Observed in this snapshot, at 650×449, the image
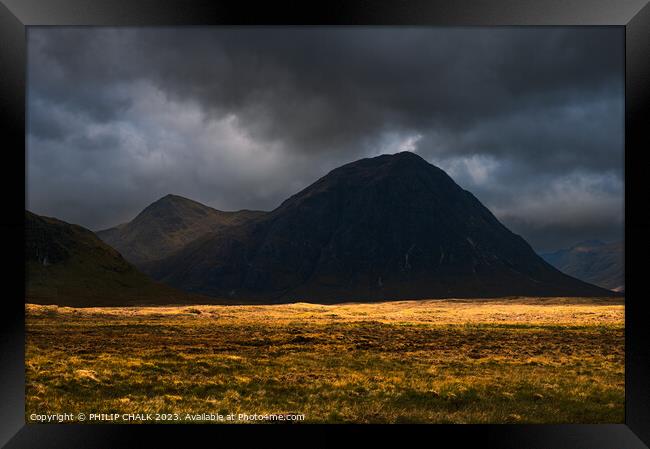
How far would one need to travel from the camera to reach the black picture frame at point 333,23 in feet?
29.0

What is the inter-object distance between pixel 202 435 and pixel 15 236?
217 inches

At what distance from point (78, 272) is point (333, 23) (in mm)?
171184

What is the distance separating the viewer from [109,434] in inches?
353

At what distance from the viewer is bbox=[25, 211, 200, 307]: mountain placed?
138 meters

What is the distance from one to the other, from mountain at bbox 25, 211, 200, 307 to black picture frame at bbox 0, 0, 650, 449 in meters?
130

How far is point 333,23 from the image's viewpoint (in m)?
9.65

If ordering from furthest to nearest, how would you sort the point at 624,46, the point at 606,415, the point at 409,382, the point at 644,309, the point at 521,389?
the point at 409,382
the point at 521,389
the point at 606,415
the point at 624,46
the point at 644,309

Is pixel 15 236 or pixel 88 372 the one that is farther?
pixel 88 372

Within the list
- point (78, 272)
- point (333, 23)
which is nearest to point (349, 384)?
point (333, 23)

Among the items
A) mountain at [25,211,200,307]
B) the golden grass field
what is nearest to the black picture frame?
the golden grass field

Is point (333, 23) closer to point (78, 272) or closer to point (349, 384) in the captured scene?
point (349, 384)

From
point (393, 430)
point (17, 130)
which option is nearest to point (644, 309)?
point (393, 430)

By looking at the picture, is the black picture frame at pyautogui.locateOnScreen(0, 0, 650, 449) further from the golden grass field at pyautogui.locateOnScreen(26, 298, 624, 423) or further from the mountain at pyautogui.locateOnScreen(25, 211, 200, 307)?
the mountain at pyautogui.locateOnScreen(25, 211, 200, 307)

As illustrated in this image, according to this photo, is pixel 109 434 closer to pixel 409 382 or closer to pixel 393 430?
pixel 393 430
